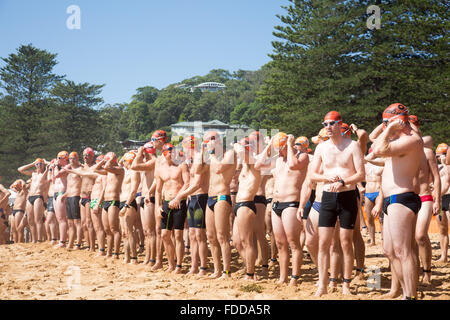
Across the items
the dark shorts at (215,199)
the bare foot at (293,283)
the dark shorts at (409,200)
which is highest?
the dark shorts at (409,200)

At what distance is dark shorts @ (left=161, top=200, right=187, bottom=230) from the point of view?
9.02 m

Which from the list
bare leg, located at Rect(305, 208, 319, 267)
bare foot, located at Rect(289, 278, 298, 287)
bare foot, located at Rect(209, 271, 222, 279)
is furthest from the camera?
bare foot, located at Rect(209, 271, 222, 279)

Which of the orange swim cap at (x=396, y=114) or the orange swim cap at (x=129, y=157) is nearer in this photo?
the orange swim cap at (x=396, y=114)

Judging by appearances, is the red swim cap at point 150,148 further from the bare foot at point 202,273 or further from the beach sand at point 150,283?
the bare foot at point 202,273

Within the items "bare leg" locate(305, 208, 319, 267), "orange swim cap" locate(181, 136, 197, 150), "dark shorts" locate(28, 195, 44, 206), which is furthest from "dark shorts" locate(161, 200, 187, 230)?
"dark shorts" locate(28, 195, 44, 206)

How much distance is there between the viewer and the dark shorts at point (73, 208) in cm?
1293

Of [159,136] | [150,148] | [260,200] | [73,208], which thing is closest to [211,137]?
[159,136]

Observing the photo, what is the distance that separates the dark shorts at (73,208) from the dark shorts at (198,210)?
5.29 m

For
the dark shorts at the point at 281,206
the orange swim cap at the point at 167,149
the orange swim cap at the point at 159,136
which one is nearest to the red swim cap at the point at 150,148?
the orange swim cap at the point at 159,136

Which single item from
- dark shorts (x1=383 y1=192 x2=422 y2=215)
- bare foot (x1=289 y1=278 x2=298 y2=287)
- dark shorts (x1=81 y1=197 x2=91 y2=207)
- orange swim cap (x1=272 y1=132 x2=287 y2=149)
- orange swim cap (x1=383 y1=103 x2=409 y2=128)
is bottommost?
bare foot (x1=289 y1=278 x2=298 y2=287)

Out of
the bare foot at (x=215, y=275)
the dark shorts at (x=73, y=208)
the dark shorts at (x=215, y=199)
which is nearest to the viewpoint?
the dark shorts at (x=215, y=199)

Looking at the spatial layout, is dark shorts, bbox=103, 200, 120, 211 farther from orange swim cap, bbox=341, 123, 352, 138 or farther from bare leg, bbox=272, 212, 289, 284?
orange swim cap, bbox=341, 123, 352, 138

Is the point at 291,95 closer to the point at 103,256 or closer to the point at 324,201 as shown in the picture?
the point at 103,256

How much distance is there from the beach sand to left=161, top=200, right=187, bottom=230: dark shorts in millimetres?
898
